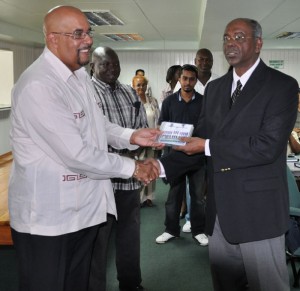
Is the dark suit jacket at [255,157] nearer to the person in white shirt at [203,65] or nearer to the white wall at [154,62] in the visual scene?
the person in white shirt at [203,65]

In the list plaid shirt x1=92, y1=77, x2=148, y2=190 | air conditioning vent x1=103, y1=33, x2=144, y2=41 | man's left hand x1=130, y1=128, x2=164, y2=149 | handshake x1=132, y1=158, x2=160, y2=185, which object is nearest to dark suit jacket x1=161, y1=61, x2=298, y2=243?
handshake x1=132, y1=158, x2=160, y2=185

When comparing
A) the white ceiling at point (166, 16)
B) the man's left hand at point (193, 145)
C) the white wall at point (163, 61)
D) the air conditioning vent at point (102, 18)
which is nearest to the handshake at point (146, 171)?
the man's left hand at point (193, 145)

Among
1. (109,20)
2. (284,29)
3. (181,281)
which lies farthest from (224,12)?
(181,281)

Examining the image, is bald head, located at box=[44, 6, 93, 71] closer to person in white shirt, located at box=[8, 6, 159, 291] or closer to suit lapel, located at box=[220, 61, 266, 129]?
person in white shirt, located at box=[8, 6, 159, 291]

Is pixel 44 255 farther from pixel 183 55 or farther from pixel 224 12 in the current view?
pixel 183 55

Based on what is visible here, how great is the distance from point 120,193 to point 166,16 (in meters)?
Answer: 4.76

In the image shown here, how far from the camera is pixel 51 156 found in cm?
164

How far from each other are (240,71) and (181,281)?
1897mm

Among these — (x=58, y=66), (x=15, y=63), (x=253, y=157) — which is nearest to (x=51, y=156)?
(x=58, y=66)

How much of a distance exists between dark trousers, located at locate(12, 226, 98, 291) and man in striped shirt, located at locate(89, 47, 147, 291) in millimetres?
629

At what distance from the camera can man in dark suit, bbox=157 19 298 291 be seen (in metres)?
1.77

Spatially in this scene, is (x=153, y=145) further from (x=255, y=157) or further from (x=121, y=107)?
(x=255, y=157)

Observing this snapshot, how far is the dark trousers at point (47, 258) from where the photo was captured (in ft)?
5.50

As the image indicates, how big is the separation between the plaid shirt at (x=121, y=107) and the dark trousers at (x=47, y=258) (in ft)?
2.63
